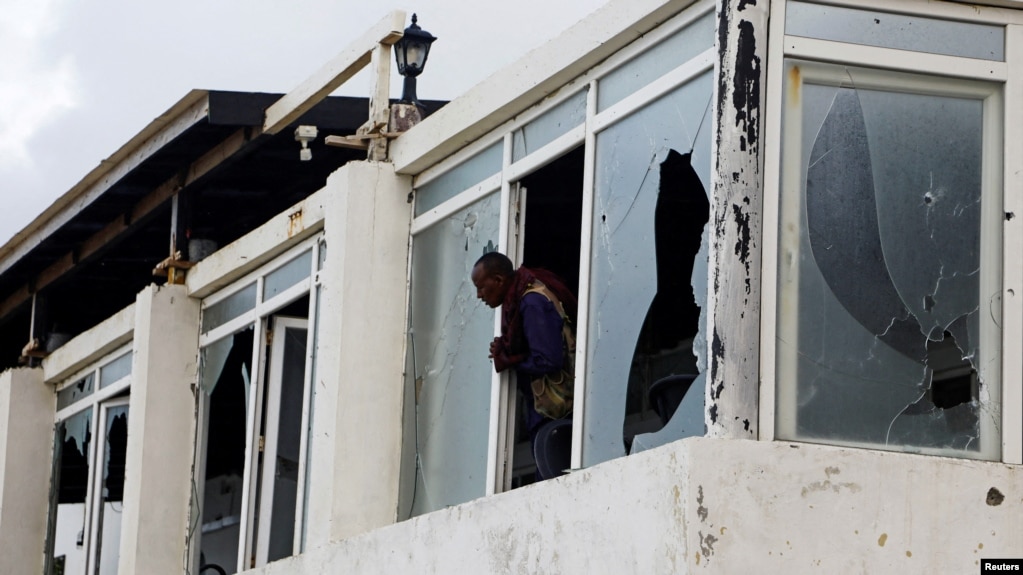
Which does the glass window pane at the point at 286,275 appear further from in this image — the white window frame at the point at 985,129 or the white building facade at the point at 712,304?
the white window frame at the point at 985,129

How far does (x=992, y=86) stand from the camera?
7.77 metres

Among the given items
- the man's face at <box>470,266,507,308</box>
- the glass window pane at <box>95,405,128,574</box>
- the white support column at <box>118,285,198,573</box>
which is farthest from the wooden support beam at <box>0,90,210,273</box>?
the man's face at <box>470,266,507,308</box>

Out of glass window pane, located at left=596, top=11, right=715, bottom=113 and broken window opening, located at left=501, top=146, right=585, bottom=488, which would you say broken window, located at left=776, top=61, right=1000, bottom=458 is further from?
broken window opening, located at left=501, top=146, right=585, bottom=488

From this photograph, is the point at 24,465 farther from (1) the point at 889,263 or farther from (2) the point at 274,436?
Result: (1) the point at 889,263

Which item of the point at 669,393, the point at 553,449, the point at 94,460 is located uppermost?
the point at 94,460

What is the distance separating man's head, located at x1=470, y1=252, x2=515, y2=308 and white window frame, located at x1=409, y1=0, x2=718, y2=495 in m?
0.25

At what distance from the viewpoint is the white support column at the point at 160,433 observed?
41.4 feet

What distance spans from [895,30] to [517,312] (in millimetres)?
2331

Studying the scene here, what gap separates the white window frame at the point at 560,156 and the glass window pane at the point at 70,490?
565cm

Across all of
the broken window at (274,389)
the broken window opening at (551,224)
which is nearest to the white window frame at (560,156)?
the broken window opening at (551,224)

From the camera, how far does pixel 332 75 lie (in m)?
11.1

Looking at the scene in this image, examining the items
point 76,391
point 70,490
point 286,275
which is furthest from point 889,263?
point 70,490

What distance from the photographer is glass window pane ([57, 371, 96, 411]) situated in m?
14.7

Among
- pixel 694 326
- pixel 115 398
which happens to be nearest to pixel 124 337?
pixel 115 398
